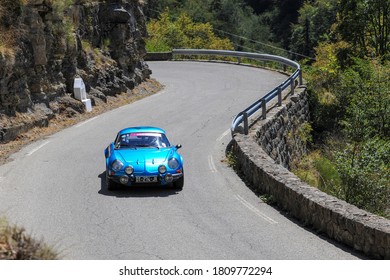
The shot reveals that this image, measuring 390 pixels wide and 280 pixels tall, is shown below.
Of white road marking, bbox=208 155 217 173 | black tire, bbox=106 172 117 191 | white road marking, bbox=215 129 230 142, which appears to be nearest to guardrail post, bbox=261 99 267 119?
white road marking, bbox=215 129 230 142

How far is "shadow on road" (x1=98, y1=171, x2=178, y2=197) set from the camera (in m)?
13.4

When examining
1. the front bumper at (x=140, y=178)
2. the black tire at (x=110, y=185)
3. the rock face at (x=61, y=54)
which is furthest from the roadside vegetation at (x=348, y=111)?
the black tire at (x=110, y=185)

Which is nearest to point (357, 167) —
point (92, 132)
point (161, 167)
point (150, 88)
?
point (161, 167)

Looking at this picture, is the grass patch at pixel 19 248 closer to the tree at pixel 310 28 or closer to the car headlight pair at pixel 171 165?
the car headlight pair at pixel 171 165

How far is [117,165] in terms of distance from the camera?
43.5 feet

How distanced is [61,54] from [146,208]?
1191cm

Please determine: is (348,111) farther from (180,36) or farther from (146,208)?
(180,36)

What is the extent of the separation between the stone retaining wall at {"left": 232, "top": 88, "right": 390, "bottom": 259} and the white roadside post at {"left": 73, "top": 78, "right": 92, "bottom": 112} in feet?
24.5

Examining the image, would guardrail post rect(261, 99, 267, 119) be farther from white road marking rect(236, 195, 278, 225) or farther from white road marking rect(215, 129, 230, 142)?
white road marking rect(236, 195, 278, 225)

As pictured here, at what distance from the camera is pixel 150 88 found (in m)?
30.4

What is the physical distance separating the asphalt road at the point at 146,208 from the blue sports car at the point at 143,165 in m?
0.34

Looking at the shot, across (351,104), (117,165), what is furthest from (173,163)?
(351,104)

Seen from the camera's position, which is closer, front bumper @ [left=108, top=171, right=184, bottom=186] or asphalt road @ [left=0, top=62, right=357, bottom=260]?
asphalt road @ [left=0, top=62, right=357, bottom=260]

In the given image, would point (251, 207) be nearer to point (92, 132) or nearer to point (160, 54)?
point (92, 132)
